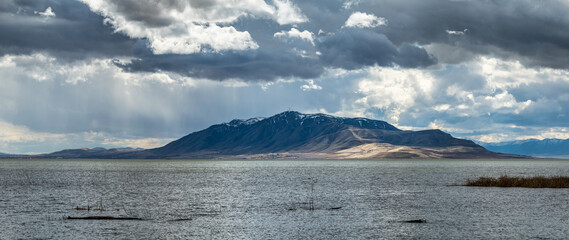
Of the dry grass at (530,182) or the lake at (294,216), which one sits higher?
the dry grass at (530,182)

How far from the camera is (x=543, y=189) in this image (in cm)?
9406

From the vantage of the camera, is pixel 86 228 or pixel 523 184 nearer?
pixel 86 228

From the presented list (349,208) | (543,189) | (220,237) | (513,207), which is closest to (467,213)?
(513,207)

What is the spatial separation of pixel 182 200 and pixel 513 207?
48.1 meters

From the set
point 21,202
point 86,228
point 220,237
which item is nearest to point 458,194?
point 220,237

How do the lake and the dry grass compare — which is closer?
the lake

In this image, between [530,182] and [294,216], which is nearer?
[294,216]

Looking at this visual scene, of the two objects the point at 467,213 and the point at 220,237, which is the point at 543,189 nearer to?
the point at 467,213

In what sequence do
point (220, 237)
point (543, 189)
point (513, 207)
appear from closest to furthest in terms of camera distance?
1. point (220, 237)
2. point (513, 207)
3. point (543, 189)

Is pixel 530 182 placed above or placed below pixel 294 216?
above

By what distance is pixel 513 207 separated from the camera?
66.3 metres

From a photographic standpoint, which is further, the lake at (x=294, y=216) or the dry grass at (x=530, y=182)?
the dry grass at (x=530, y=182)

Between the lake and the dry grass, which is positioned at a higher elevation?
the dry grass

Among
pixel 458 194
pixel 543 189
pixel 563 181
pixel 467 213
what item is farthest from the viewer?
pixel 563 181
